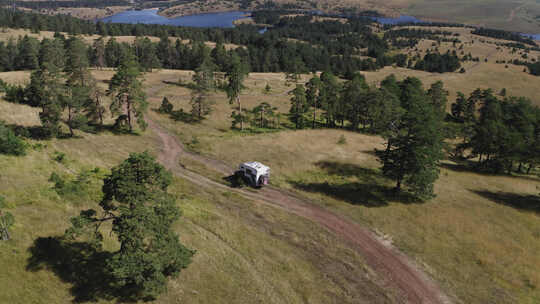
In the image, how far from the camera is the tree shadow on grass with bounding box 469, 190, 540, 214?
49.2m

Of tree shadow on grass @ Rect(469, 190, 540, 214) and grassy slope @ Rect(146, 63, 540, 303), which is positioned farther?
tree shadow on grass @ Rect(469, 190, 540, 214)

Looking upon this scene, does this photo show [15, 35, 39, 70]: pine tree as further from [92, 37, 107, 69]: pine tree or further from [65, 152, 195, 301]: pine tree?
[65, 152, 195, 301]: pine tree

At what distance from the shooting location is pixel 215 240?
3444 cm

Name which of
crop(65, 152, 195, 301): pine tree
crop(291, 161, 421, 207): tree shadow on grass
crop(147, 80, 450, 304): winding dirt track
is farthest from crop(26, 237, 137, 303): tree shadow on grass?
crop(291, 161, 421, 207): tree shadow on grass

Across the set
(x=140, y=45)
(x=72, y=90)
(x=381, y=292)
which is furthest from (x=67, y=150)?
(x=140, y=45)

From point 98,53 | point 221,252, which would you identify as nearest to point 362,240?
point 221,252

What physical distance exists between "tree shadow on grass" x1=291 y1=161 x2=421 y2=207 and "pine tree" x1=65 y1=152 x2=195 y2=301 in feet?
Answer: 98.6

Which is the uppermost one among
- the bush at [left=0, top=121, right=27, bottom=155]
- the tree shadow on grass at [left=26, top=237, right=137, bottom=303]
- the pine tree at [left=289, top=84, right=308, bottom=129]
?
the pine tree at [left=289, top=84, right=308, bottom=129]

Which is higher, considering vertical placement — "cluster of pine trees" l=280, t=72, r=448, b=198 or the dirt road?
"cluster of pine trees" l=280, t=72, r=448, b=198

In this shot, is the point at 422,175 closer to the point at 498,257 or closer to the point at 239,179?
the point at 498,257

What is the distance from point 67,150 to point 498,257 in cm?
6126

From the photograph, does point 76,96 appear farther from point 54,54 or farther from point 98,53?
point 98,53

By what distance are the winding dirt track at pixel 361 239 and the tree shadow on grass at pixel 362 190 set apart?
5.35 m

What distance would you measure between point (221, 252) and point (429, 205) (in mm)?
31279
